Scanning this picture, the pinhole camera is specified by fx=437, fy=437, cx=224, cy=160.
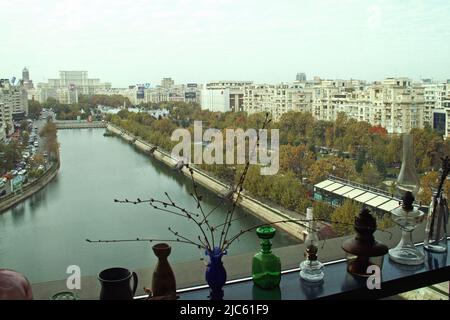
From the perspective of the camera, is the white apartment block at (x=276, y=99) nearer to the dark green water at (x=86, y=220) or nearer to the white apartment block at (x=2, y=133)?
the dark green water at (x=86, y=220)

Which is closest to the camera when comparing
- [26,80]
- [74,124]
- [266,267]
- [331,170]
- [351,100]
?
[266,267]

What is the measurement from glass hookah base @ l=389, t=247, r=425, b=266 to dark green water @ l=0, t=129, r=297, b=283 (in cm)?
141

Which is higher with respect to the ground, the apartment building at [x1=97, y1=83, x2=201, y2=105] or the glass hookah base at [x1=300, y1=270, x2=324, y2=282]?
the apartment building at [x1=97, y1=83, x2=201, y2=105]

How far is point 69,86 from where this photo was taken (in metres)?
2.24

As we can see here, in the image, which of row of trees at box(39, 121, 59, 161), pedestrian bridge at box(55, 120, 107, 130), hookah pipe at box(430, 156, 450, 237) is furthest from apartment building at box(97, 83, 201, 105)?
hookah pipe at box(430, 156, 450, 237)

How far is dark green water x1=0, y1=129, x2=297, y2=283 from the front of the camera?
2.58 m

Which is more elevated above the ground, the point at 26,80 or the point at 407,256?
the point at 26,80

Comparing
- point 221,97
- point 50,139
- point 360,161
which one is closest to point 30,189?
point 50,139

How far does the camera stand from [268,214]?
385 centimetres

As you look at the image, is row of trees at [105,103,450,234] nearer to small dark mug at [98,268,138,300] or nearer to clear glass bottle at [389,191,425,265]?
clear glass bottle at [389,191,425,265]

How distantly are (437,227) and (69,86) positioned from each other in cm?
186

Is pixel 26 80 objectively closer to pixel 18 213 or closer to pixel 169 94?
pixel 18 213
